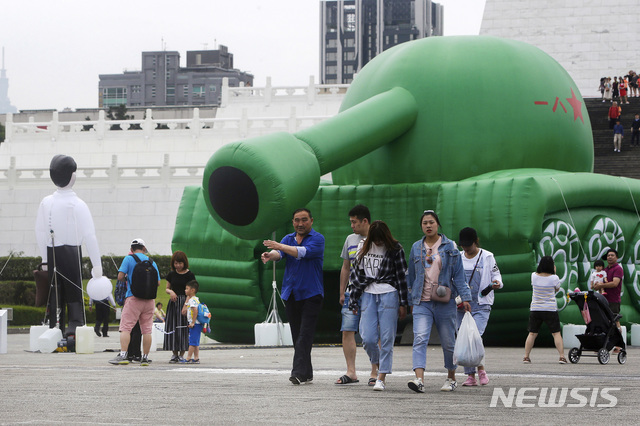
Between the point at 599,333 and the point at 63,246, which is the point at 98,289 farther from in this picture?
the point at 599,333

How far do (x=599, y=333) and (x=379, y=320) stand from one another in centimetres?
451

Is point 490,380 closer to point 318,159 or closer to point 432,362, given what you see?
point 432,362

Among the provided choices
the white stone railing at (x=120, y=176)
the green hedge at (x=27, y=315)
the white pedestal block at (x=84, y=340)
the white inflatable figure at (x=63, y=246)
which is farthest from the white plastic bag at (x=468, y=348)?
the white stone railing at (x=120, y=176)

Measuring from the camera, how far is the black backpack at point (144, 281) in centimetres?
1272

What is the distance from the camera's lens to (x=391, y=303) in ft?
30.9

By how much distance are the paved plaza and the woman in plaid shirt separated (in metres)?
0.48

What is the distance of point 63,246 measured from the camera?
629 inches

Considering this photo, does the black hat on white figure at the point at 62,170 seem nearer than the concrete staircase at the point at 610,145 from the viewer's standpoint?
Yes

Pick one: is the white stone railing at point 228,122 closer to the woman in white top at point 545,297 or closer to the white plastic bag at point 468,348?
the woman in white top at point 545,297

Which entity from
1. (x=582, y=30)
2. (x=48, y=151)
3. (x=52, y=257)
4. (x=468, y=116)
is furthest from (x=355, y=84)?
(x=48, y=151)

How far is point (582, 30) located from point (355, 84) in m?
25.2

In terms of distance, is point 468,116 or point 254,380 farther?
point 468,116

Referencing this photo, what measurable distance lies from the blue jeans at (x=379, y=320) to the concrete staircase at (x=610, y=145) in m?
18.4

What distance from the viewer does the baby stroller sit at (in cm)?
1284
